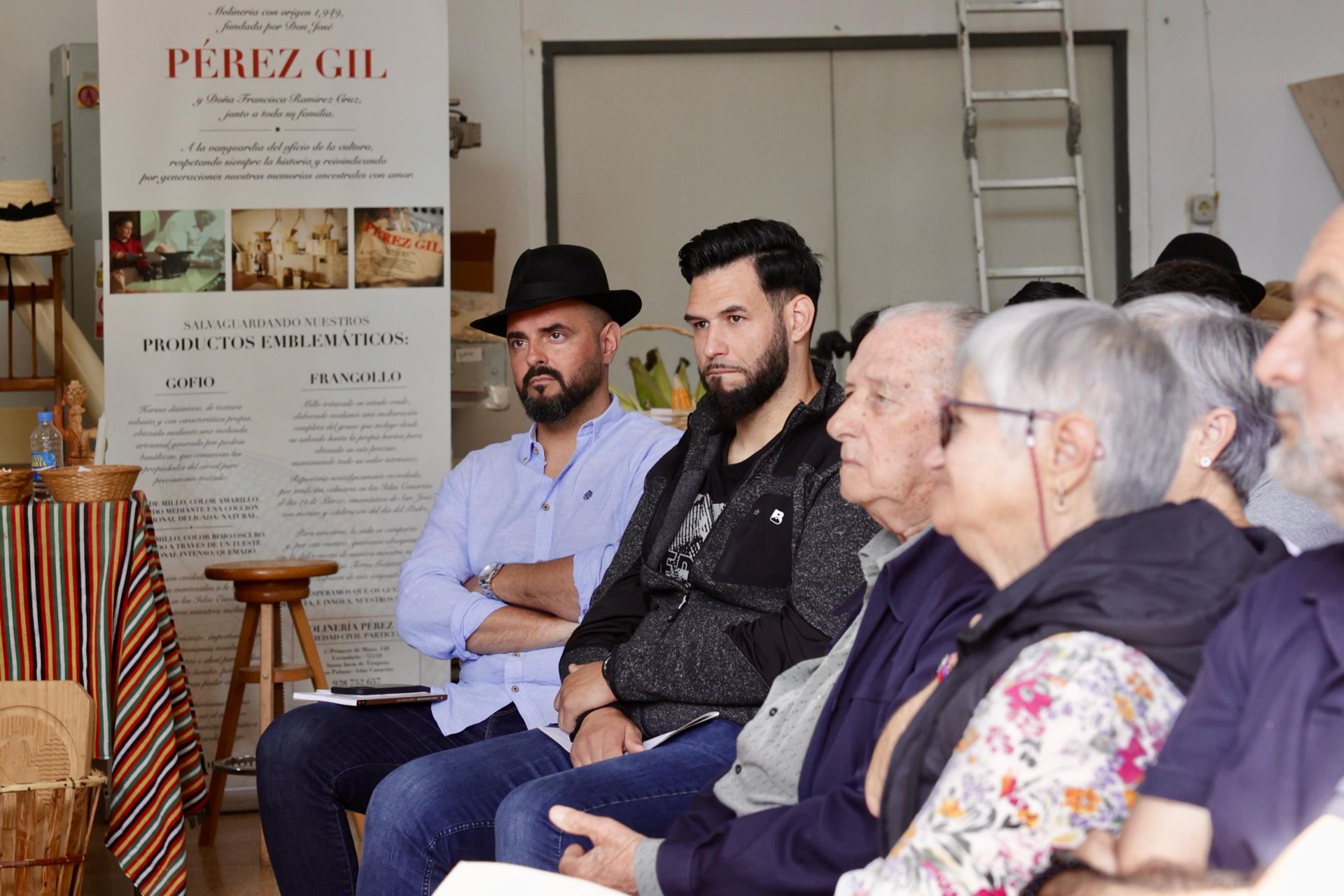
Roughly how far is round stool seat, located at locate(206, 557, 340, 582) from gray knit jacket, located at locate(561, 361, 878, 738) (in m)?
1.42

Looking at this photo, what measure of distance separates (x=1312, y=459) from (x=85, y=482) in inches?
110

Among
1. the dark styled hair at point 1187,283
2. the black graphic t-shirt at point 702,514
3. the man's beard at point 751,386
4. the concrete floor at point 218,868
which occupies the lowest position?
the concrete floor at point 218,868

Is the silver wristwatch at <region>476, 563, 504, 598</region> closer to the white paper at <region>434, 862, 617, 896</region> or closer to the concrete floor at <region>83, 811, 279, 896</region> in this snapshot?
the concrete floor at <region>83, 811, 279, 896</region>

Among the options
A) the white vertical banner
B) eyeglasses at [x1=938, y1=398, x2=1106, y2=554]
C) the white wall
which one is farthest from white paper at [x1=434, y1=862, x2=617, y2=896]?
the white wall

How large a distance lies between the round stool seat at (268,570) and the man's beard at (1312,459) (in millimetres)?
3007

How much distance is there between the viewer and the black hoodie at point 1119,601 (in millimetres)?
1212

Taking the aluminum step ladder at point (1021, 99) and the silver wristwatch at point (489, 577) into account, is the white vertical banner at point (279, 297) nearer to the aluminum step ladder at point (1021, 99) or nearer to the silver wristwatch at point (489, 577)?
the silver wristwatch at point (489, 577)

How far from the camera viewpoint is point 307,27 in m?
4.20

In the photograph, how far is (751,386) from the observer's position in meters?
2.55

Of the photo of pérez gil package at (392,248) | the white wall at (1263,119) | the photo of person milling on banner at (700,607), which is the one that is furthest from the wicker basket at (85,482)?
the white wall at (1263,119)

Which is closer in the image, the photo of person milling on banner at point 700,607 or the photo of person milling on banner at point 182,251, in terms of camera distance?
the photo of person milling on banner at point 700,607

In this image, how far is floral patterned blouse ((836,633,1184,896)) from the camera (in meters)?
1.16

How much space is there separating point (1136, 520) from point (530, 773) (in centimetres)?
142

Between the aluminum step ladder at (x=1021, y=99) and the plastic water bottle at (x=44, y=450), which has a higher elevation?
the aluminum step ladder at (x=1021, y=99)
